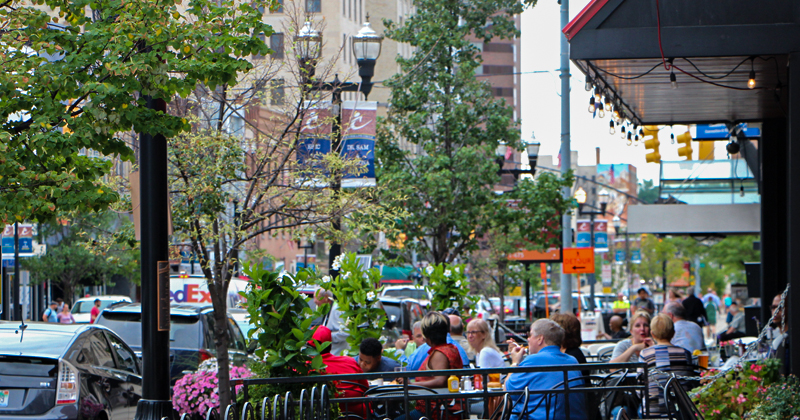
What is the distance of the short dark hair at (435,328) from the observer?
8953mm

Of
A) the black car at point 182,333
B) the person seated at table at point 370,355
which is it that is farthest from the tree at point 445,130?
the person seated at table at point 370,355

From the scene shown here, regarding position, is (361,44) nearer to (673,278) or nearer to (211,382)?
(211,382)

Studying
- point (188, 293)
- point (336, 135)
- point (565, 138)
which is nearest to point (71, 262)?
point (188, 293)

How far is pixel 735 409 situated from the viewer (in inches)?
367

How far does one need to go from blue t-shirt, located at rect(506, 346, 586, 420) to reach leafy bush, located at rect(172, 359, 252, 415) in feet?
13.5

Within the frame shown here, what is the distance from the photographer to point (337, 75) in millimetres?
12625

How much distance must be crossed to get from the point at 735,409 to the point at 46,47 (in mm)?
7228

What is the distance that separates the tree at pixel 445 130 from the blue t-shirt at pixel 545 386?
1439 centimetres

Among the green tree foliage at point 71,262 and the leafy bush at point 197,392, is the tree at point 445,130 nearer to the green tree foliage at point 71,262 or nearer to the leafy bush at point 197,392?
the leafy bush at point 197,392

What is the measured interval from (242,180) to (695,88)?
654cm

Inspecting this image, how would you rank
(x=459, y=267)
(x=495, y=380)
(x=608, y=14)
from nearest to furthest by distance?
(x=608, y=14) → (x=495, y=380) → (x=459, y=267)

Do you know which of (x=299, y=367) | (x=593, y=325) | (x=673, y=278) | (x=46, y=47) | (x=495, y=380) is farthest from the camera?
(x=673, y=278)

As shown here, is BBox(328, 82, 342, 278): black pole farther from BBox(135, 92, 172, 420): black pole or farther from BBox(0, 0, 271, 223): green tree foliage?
BBox(0, 0, 271, 223): green tree foliage

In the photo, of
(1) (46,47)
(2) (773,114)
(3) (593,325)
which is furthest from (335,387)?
(3) (593,325)
